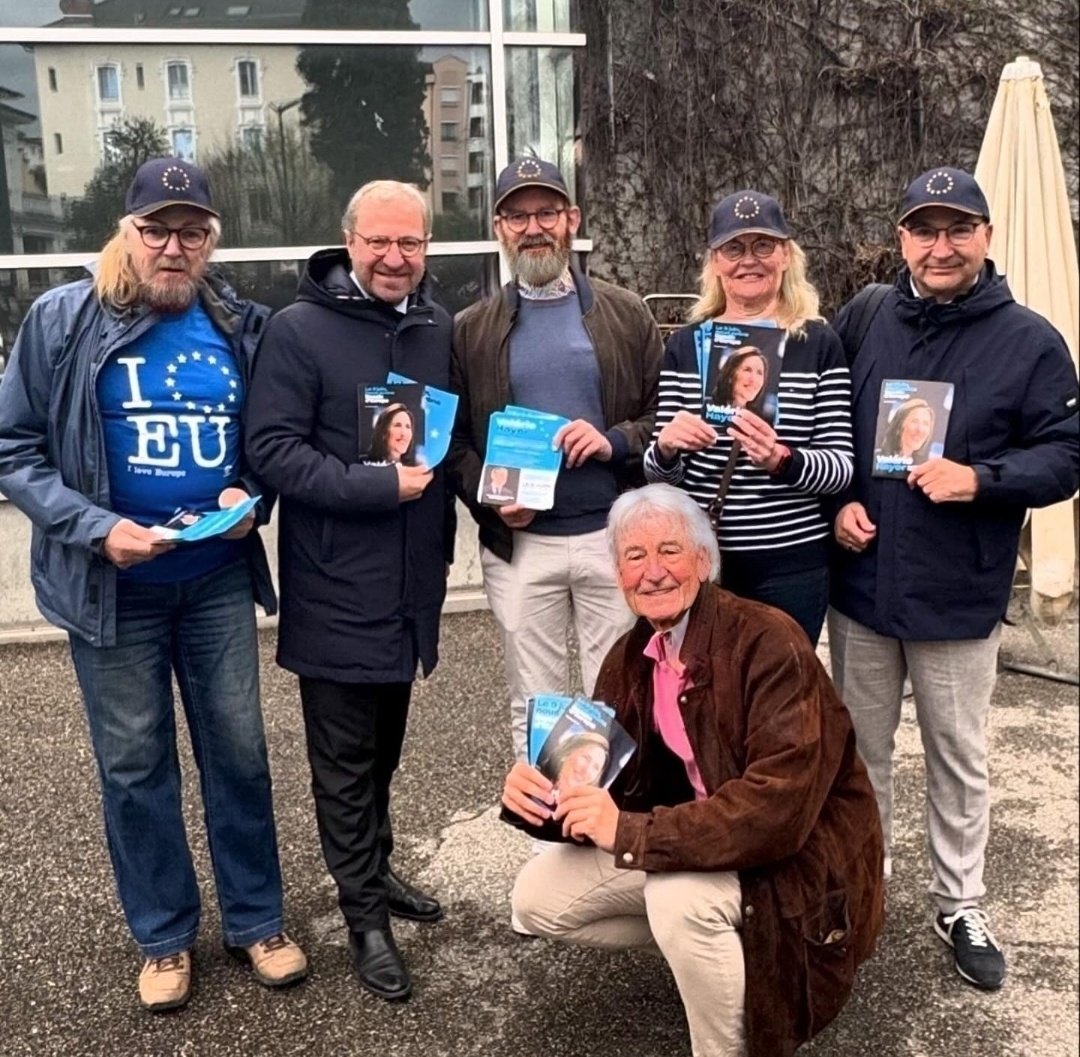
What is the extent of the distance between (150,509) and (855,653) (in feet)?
6.17

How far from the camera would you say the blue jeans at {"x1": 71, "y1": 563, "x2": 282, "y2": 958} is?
2.77 meters

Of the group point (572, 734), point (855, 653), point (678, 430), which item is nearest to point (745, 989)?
point (572, 734)

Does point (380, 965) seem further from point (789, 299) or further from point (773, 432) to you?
point (789, 299)

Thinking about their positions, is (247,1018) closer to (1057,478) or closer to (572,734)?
(572,734)

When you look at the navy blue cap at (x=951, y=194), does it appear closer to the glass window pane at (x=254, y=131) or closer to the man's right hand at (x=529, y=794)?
the man's right hand at (x=529, y=794)

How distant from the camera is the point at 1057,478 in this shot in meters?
2.70

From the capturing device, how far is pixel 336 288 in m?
2.87

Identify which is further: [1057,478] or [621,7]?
[621,7]

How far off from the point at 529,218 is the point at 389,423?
0.72 meters

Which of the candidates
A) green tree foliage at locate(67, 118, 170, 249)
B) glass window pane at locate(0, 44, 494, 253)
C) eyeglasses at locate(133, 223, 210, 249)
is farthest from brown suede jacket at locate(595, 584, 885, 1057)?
green tree foliage at locate(67, 118, 170, 249)

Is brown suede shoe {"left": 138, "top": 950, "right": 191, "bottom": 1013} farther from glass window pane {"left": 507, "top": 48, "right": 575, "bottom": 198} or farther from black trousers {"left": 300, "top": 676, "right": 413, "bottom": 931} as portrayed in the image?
glass window pane {"left": 507, "top": 48, "right": 575, "bottom": 198}

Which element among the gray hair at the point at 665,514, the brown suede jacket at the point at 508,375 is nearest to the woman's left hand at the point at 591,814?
the gray hair at the point at 665,514

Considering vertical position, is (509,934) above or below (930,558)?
below

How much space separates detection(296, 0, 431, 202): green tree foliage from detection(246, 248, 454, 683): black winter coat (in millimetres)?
3864
